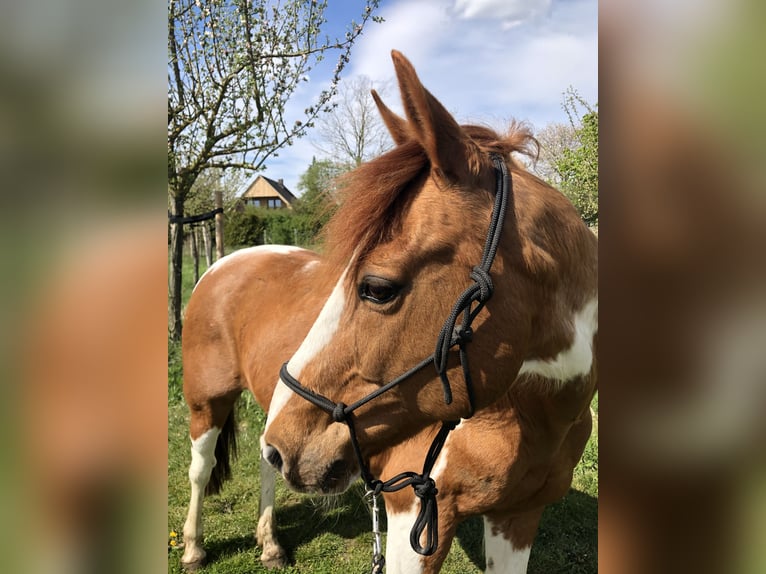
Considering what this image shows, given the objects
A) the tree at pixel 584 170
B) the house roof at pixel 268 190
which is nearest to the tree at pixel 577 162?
the tree at pixel 584 170

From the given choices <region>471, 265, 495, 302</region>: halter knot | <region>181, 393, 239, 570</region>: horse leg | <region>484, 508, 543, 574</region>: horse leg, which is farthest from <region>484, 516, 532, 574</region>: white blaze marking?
<region>181, 393, 239, 570</region>: horse leg

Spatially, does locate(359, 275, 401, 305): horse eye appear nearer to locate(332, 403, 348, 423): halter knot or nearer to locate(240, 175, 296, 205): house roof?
locate(332, 403, 348, 423): halter knot

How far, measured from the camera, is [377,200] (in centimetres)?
125

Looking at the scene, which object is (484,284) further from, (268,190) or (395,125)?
(268,190)

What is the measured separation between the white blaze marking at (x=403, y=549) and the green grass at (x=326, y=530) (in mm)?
975

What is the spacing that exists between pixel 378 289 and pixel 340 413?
37 cm

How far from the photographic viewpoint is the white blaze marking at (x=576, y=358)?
137 cm

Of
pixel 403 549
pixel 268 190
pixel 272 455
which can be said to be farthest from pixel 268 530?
pixel 268 190

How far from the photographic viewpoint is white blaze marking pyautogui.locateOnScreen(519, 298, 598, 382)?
1.37 metres
